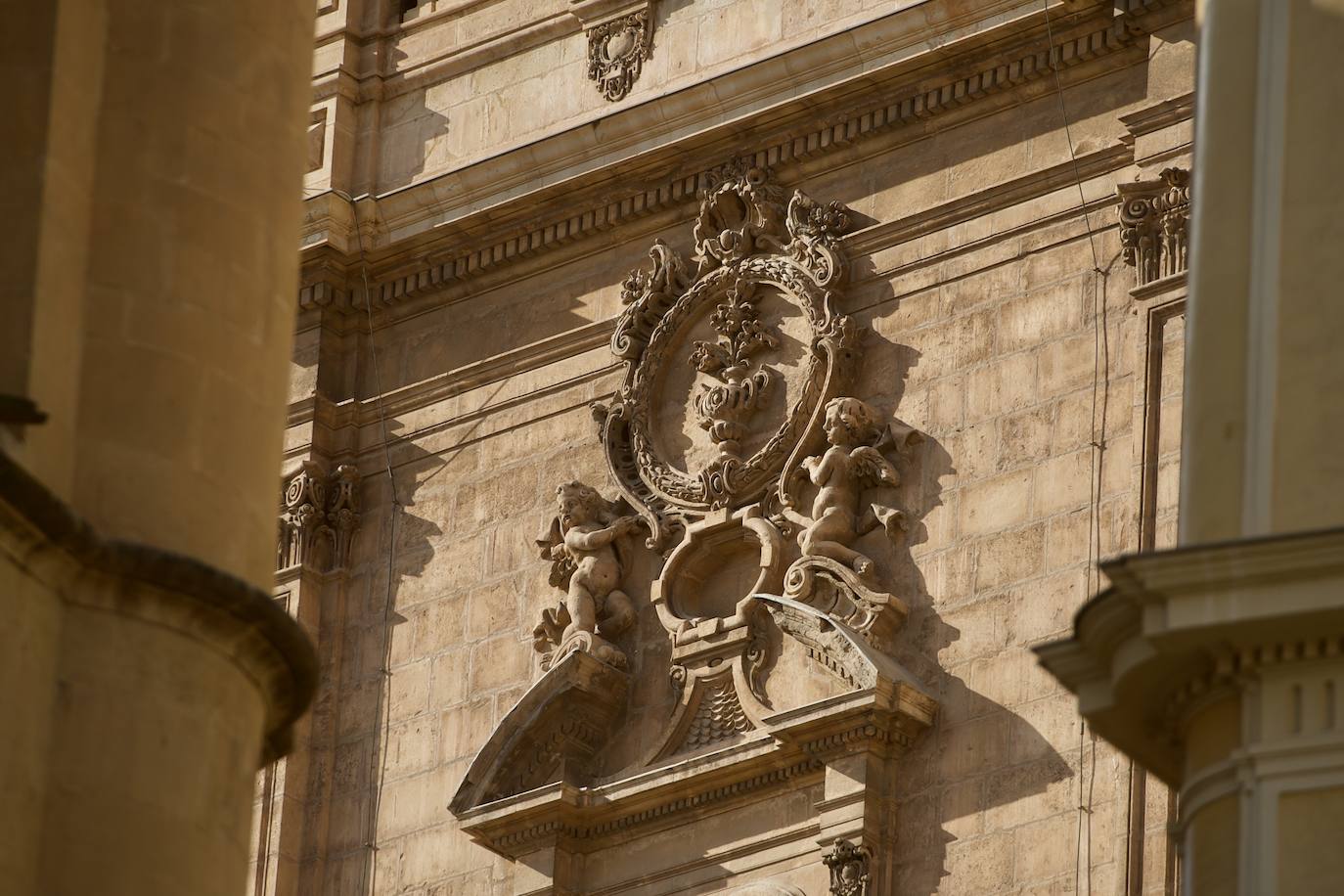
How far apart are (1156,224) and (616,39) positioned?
190 inches

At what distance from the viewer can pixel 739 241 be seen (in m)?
27.5

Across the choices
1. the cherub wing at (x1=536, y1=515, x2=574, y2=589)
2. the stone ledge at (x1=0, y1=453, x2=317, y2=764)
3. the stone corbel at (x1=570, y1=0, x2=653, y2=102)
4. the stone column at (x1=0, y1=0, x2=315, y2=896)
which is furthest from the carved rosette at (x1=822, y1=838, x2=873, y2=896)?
the stone ledge at (x1=0, y1=453, x2=317, y2=764)

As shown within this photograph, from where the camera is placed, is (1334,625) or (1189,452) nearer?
(1334,625)

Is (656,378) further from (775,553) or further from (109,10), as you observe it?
(109,10)

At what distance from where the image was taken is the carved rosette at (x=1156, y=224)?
25.4 metres

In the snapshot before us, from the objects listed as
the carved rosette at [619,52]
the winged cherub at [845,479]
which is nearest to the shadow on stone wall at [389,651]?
the carved rosette at [619,52]

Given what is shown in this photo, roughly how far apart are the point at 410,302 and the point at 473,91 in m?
1.49

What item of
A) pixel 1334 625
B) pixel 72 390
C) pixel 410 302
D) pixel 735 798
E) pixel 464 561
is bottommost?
pixel 1334 625

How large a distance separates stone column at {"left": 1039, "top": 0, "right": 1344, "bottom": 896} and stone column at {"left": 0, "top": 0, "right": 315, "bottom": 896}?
120 inches

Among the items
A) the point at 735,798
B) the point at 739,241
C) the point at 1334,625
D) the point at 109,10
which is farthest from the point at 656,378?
the point at 1334,625

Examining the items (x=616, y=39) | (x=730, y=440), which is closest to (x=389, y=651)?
(x=730, y=440)

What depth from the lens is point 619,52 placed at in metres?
28.9

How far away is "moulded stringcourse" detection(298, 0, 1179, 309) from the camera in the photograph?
1038 inches

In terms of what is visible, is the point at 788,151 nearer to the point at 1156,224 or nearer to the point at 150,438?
the point at 1156,224
